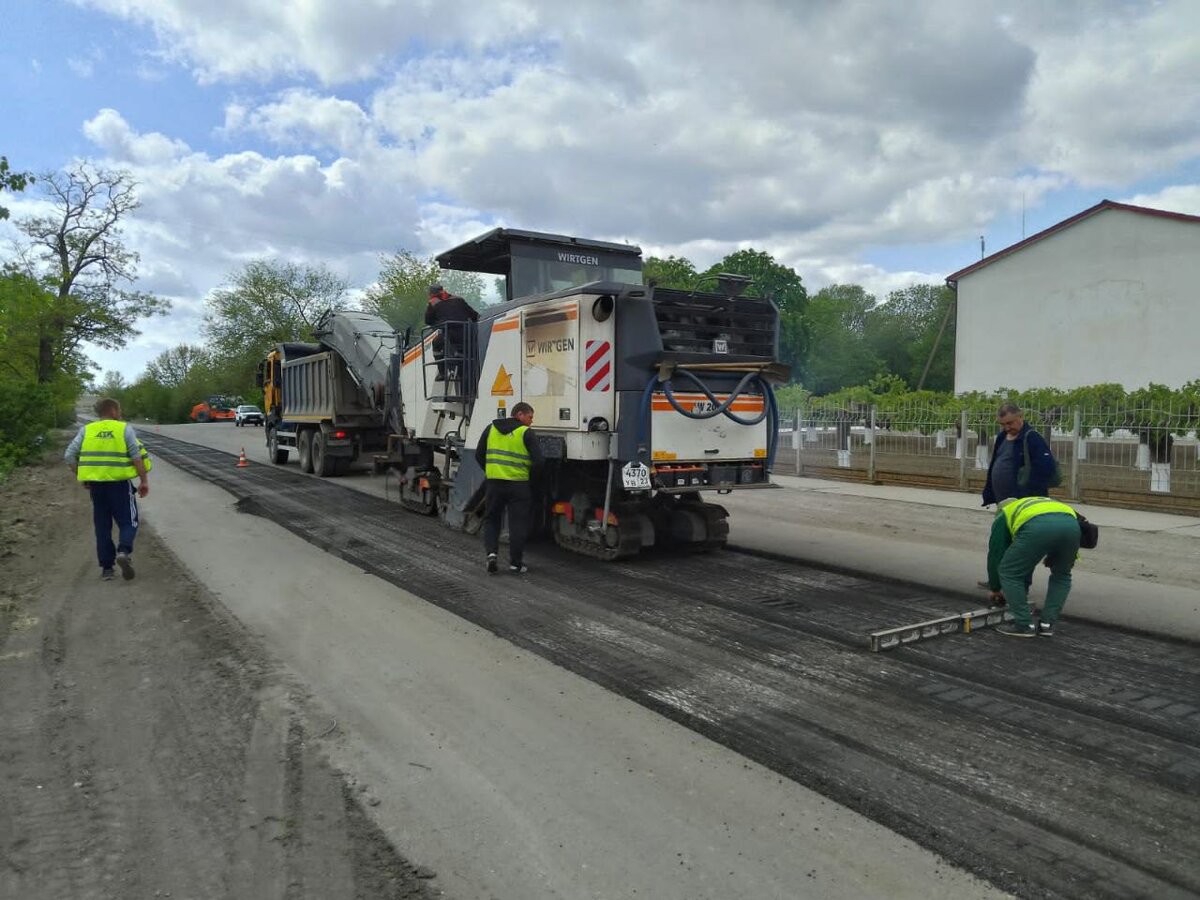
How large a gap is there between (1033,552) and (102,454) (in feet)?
25.2

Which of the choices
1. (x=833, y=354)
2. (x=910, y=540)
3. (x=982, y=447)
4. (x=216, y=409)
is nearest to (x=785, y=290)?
(x=833, y=354)

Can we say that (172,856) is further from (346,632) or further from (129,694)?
(346,632)

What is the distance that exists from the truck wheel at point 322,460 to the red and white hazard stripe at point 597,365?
1061cm

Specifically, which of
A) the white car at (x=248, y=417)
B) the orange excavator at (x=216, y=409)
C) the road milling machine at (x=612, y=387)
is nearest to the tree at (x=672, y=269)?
the white car at (x=248, y=417)

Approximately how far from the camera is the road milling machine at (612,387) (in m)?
7.58

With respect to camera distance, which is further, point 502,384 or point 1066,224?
point 1066,224

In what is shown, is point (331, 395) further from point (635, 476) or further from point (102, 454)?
point (635, 476)

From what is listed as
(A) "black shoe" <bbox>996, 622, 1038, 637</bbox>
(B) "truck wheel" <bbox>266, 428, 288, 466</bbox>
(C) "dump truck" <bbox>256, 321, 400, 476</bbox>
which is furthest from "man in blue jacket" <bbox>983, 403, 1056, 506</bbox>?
(B) "truck wheel" <bbox>266, 428, 288, 466</bbox>

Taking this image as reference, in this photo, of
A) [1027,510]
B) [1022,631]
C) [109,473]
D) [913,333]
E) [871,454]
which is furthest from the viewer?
[913,333]

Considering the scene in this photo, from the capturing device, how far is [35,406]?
69.9 feet

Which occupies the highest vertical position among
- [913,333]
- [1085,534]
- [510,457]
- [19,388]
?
[913,333]

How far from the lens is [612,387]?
761cm

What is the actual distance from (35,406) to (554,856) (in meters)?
23.2

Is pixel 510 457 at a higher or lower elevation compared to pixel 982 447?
lower
